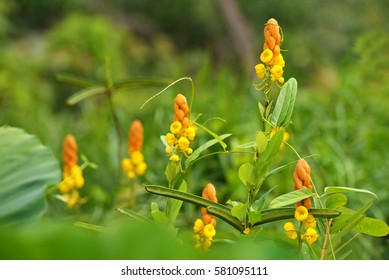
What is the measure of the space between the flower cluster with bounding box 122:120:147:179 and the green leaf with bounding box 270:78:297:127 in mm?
319

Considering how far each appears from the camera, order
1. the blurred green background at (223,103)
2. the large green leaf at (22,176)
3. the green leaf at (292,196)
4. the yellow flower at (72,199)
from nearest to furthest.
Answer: the green leaf at (292,196) → the large green leaf at (22,176) → the yellow flower at (72,199) → the blurred green background at (223,103)

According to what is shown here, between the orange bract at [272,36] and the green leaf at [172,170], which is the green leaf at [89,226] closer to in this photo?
the green leaf at [172,170]

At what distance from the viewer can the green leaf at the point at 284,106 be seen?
0.51 metres

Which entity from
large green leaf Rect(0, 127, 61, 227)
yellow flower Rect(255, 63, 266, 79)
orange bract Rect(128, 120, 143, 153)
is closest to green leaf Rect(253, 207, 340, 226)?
yellow flower Rect(255, 63, 266, 79)

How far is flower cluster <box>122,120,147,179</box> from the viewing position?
0.82m

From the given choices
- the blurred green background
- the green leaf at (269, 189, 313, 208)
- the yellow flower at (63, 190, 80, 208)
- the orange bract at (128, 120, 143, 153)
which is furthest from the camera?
the blurred green background

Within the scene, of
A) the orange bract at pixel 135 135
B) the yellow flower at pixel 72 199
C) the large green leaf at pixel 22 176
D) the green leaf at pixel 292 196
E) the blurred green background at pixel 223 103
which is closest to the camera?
the green leaf at pixel 292 196

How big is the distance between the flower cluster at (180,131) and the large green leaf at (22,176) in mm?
139

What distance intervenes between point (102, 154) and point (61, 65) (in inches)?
155

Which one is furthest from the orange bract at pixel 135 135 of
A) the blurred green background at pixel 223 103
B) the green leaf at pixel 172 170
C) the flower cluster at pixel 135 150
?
the green leaf at pixel 172 170

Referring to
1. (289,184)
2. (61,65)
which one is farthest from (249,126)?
(61,65)

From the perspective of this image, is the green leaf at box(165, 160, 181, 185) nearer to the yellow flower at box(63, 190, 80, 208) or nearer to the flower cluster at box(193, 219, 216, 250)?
the flower cluster at box(193, 219, 216, 250)

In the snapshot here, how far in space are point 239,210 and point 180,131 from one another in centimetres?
8
